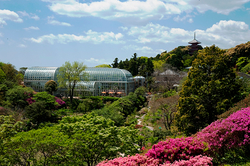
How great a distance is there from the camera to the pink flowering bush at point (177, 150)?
599 cm

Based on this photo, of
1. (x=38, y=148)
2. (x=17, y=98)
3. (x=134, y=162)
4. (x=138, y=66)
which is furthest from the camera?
(x=138, y=66)

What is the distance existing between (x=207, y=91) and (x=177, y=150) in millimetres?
7277

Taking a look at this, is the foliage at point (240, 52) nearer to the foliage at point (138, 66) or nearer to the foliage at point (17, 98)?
the foliage at point (138, 66)

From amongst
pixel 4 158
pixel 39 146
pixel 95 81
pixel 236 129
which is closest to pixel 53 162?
pixel 39 146

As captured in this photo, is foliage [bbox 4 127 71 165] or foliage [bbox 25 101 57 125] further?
foliage [bbox 25 101 57 125]

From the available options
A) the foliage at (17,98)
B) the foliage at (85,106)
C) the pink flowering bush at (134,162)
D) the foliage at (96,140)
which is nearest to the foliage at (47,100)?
the foliage at (17,98)

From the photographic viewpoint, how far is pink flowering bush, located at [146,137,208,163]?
5992 mm

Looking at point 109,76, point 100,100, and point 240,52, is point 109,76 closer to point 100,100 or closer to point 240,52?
point 100,100

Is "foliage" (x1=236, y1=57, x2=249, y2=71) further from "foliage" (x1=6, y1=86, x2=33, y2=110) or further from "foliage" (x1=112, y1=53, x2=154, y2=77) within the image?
"foliage" (x1=6, y1=86, x2=33, y2=110)

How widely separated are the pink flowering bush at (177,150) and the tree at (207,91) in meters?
6.07

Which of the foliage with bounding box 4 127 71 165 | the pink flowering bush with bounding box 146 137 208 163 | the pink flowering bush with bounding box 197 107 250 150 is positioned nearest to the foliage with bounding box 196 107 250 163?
the pink flowering bush with bounding box 197 107 250 150

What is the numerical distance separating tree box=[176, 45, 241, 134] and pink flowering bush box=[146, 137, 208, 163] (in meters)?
6.07

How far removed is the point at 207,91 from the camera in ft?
40.5

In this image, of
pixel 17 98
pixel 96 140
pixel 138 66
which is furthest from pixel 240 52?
pixel 96 140
